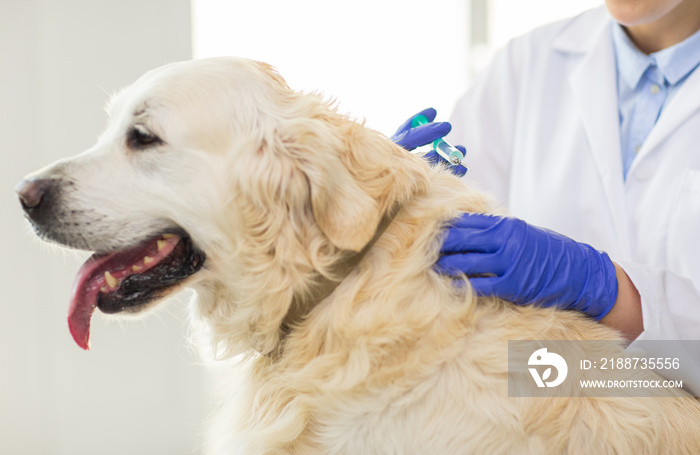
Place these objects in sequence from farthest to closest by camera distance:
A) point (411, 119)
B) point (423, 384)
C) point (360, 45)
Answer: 1. point (360, 45)
2. point (411, 119)
3. point (423, 384)

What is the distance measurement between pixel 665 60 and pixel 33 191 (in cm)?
124

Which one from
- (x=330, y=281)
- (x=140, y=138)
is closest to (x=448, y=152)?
(x=330, y=281)

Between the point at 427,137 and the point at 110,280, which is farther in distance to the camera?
the point at 427,137

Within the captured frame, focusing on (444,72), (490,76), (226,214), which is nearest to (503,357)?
(226,214)

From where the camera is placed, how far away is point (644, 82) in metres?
1.30

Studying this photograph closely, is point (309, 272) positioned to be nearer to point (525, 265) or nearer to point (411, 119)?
point (525, 265)

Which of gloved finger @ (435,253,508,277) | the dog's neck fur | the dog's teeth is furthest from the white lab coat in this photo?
the dog's teeth

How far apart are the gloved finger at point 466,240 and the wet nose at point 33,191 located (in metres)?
0.61

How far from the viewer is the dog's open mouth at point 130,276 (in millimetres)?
870

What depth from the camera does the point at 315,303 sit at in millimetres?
857

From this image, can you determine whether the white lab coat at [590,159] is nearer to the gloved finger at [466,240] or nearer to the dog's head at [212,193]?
the gloved finger at [466,240]

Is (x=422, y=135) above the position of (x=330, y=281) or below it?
above

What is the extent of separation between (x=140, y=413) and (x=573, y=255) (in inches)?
60.9

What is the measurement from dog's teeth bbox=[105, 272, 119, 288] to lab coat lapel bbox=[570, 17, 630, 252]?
973 mm
